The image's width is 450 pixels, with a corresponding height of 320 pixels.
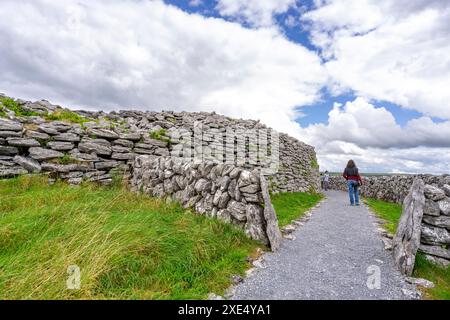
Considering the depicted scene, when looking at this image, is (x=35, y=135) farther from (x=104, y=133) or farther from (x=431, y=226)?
(x=431, y=226)

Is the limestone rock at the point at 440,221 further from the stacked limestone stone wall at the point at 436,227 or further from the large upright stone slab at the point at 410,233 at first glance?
the large upright stone slab at the point at 410,233

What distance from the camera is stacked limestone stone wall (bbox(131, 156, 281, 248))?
209 inches

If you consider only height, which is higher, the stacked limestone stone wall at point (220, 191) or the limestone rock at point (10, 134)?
the limestone rock at point (10, 134)

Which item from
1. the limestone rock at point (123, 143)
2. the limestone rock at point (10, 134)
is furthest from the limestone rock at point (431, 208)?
the limestone rock at point (10, 134)

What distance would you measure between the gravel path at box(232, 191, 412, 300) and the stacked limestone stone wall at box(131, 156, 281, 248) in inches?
29.4

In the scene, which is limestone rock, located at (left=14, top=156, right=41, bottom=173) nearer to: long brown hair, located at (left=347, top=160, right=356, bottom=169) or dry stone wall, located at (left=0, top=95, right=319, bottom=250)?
dry stone wall, located at (left=0, top=95, right=319, bottom=250)

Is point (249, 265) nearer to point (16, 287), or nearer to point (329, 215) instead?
point (16, 287)

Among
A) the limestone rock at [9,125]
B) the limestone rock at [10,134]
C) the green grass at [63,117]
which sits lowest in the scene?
the limestone rock at [10,134]

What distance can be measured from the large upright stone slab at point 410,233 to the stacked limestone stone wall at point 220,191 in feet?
7.54

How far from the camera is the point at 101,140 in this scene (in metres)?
9.23

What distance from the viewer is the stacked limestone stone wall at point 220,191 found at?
5.30 m

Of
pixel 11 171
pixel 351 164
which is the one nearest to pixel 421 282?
pixel 351 164
